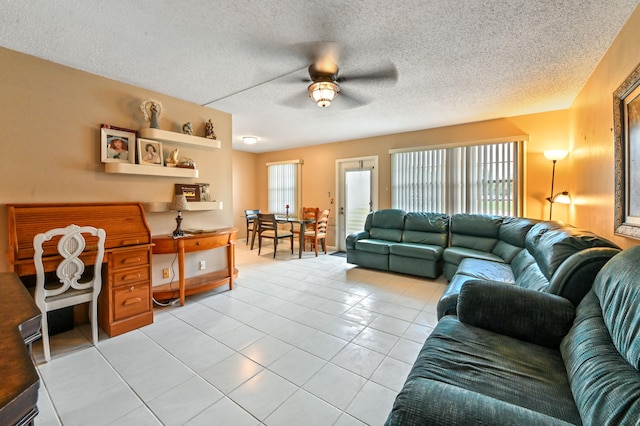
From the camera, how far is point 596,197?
2553 mm

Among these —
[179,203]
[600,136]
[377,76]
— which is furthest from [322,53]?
[600,136]

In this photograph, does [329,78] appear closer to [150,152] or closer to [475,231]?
[150,152]

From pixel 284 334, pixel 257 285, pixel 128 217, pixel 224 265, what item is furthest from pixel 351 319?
pixel 128 217

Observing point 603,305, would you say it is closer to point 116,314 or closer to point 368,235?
point 116,314

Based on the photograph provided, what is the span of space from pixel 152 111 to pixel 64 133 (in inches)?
31.7

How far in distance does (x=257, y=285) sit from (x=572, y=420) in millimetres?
3213

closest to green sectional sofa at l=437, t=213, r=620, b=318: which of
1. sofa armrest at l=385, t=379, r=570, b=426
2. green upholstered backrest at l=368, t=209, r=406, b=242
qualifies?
green upholstered backrest at l=368, t=209, r=406, b=242

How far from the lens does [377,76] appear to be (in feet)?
8.54

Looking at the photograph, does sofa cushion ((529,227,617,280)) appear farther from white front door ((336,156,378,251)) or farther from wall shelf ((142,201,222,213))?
wall shelf ((142,201,222,213))

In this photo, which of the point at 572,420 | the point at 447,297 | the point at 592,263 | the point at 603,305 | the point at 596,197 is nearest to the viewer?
the point at 572,420

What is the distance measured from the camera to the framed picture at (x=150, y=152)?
287cm

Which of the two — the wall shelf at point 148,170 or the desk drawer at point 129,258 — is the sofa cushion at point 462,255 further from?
the desk drawer at point 129,258

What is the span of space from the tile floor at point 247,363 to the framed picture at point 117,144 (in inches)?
65.2

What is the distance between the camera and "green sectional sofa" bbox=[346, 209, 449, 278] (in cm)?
386
